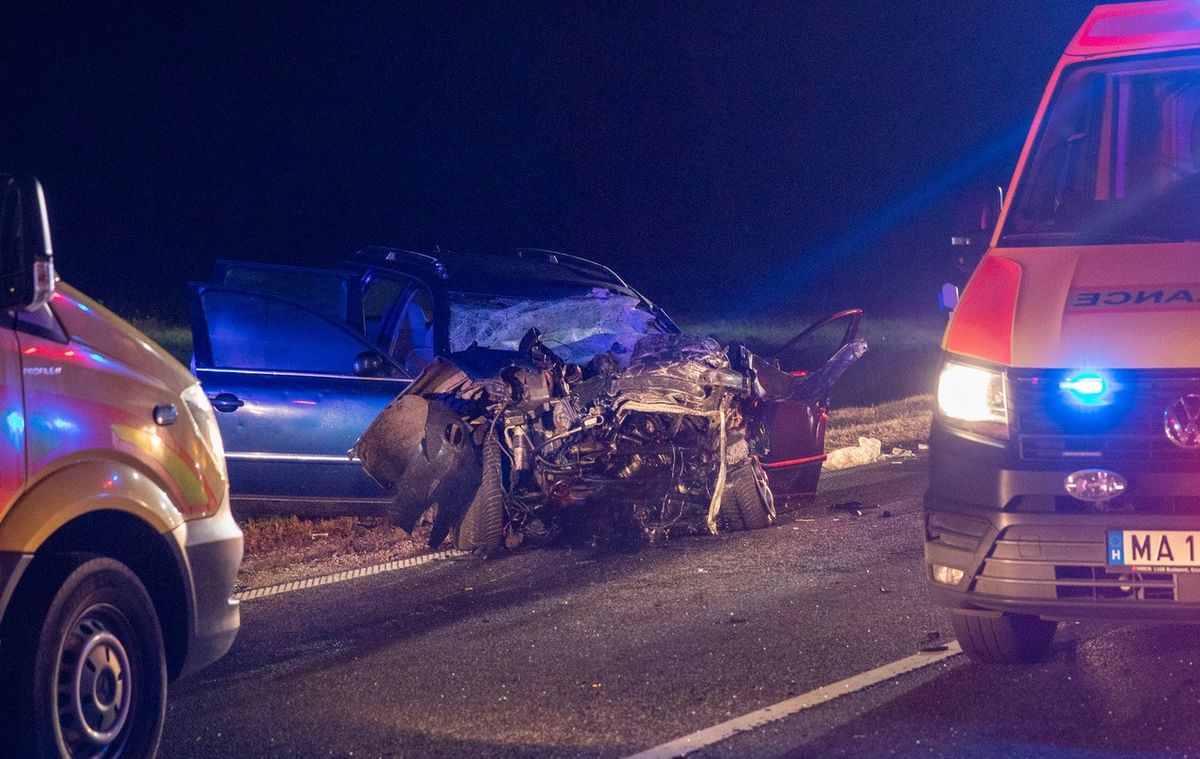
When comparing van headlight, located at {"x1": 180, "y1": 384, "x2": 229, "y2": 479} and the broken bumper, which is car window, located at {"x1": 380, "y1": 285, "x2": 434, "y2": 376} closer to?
van headlight, located at {"x1": 180, "y1": 384, "x2": 229, "y2": 479}

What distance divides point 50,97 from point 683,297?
21.2 metres

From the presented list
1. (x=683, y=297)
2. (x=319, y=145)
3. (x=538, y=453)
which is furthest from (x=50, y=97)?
(x=538, y=453)

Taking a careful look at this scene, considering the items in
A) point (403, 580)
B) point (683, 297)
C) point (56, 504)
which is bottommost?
point (683, 297)

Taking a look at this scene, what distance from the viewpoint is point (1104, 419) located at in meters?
5.05

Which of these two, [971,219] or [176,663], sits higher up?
[971,219]

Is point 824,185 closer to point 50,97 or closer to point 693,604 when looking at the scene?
point 50,97

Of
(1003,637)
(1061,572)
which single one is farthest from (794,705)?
(1061,572)

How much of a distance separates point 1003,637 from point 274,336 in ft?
16.3

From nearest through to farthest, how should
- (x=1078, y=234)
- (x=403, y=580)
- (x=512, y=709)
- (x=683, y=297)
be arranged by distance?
1. (x=512, y=709)
2. (x=1078, y=234)
3. (x=403, y=580)
4. (x=683, y=297)

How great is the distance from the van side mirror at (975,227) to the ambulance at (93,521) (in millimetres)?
3277

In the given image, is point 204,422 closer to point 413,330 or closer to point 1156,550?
point 1156,550

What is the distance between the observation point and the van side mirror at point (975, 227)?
6325 millimetres

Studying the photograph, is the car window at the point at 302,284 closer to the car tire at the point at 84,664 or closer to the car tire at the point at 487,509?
the car tire at the point at 487,509

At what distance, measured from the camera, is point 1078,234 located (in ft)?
19.1
